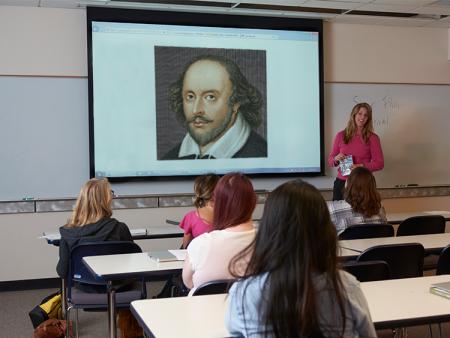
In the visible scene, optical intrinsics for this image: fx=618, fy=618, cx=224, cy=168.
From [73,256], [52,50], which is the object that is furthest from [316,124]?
[73,256]

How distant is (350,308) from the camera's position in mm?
1755

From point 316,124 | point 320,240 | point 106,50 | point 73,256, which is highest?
point 106,50

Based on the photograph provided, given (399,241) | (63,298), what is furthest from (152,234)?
(399,241)

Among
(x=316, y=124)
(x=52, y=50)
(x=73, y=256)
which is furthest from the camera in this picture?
(x=316, y=124)

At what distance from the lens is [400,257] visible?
3436mm

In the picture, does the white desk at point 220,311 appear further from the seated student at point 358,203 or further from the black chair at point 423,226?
the black chair at point 423,226

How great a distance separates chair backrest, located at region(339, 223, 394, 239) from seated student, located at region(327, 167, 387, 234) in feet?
0.25

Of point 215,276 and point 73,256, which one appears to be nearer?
point 215,276

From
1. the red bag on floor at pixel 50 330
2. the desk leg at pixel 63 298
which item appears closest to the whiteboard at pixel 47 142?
the desk leg at pixel 63 298

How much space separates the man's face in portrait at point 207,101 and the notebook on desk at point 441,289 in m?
4.14

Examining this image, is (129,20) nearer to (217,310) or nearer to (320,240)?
(217,310)

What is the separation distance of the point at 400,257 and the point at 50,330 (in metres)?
2.39

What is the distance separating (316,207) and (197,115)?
4.89 meters

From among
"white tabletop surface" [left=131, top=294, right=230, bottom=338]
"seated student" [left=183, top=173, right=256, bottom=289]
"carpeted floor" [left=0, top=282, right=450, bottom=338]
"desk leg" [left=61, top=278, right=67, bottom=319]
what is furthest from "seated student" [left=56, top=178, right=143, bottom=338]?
"white tabletop surface" [left=131, top=294, right=230, bottom=338]
